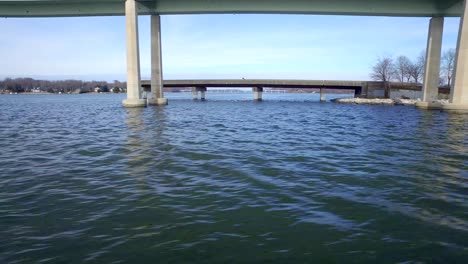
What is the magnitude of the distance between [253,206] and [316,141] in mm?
11815

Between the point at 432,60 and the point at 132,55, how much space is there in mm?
57045

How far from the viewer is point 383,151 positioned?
15.8 metres

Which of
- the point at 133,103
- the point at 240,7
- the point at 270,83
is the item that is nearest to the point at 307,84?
the point at 270,83

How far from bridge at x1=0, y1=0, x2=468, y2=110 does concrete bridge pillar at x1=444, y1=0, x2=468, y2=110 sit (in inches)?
5.1

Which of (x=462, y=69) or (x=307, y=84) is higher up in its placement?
(x=462, y=69)

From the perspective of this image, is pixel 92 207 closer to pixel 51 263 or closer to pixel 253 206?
pixel 51 263

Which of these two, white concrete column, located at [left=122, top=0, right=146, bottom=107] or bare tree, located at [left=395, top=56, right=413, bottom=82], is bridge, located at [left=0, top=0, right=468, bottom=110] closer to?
white concrete column, located at [left=122, top=0, right=146, bottom=107]

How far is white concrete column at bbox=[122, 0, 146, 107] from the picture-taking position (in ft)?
172

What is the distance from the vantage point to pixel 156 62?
2552 inches

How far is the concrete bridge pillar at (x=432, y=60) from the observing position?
5909 cm

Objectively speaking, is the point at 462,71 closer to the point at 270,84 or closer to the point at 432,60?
the point at 432,60

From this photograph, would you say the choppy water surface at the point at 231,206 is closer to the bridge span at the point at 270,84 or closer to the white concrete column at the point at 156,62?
the white concrete column at the point at 156,62

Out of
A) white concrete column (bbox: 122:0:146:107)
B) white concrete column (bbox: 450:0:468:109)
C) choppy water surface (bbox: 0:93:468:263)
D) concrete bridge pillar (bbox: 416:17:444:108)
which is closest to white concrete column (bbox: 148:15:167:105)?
white concrete column (bbox: 122:0:146:107)

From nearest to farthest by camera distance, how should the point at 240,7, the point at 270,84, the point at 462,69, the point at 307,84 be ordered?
the point at 462,69, the point at 240,7, the point at 307,84, the point at 270,84
